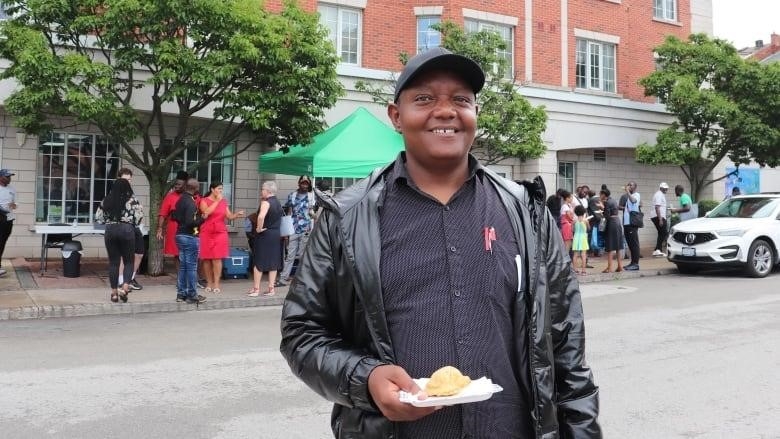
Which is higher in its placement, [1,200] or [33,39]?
[33,39]

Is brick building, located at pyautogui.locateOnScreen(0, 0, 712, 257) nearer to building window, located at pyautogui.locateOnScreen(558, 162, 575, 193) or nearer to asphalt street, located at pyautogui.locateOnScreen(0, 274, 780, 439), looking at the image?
building window, located at pyautogui.locateOnScreen(558, 162, 575, 193)

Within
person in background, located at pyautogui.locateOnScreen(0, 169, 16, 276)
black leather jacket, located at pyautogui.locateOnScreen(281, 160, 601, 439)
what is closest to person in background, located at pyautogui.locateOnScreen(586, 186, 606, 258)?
person in background, located at pyautogui.locateOnScreen(0, 169, 16, 276)

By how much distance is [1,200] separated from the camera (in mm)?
11992

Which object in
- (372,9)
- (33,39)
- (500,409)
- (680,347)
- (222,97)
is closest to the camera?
(500,409)

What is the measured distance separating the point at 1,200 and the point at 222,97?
462 centimetres

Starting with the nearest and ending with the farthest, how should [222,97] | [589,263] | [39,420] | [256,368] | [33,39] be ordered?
[39,420] < [256,368] < [33,39] < [222,97] < [589,263]

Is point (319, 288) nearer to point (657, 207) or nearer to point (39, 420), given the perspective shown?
point (39, 420)

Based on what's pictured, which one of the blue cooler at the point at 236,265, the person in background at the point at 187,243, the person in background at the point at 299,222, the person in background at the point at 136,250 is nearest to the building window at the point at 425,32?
the person in background at the point at 299,222

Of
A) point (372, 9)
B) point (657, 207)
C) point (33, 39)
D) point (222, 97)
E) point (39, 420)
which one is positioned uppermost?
point (372, 9)

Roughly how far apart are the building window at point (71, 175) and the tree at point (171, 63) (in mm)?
2864

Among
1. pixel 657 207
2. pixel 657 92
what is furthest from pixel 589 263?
pixel 657 92

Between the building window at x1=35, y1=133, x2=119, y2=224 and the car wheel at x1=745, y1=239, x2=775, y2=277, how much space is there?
45.5 feet

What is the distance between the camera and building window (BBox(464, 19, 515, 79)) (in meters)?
17.9

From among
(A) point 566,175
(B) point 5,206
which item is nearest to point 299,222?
(B) point 5,206
